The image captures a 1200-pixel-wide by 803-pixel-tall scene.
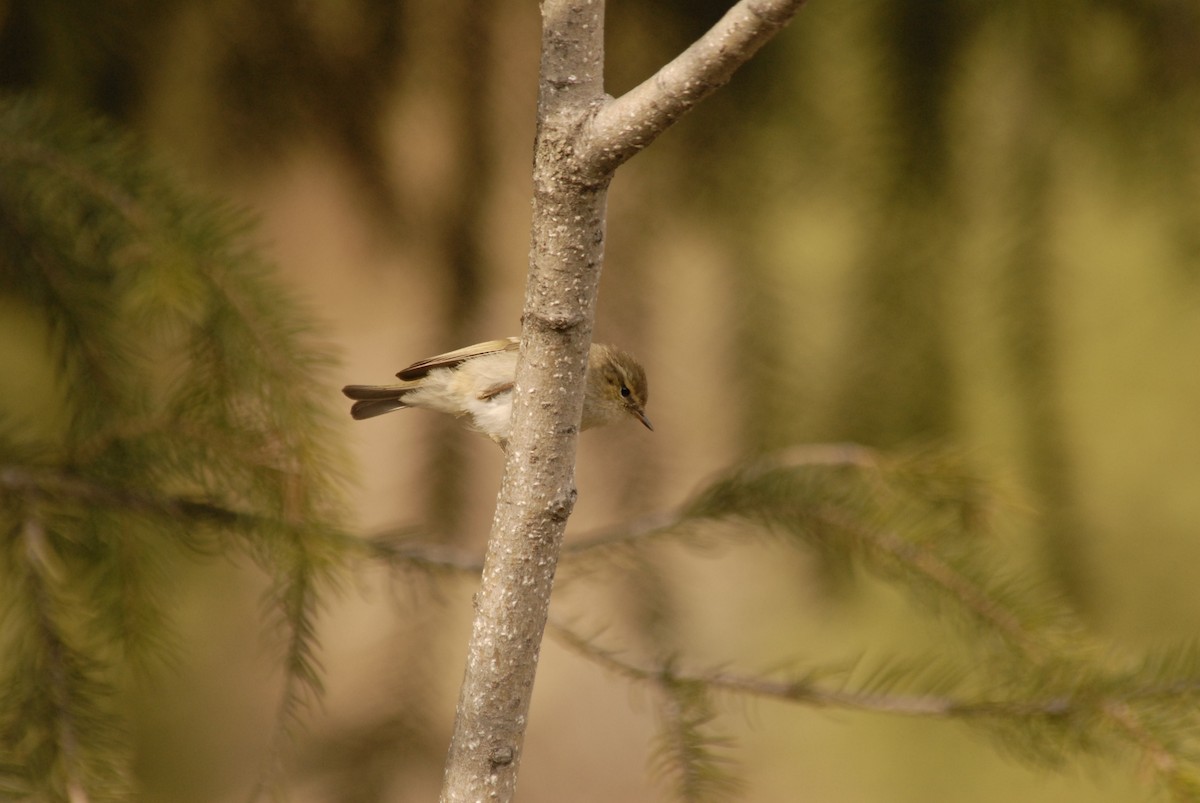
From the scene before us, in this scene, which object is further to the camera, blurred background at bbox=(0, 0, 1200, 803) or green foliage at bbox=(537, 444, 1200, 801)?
blurred background at bbox=(0, 0, 1200, 803)

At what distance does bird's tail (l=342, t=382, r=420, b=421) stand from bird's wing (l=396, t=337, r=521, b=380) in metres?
0.02

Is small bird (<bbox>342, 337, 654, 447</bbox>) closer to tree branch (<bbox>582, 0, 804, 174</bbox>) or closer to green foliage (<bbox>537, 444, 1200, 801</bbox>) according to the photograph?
green foliage (<bbox>537, 444, 1200, 801</bbox>)

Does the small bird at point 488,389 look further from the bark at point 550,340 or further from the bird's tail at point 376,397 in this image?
the bark at point 550,340

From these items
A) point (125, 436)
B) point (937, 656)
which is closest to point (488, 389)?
point (125, 436)

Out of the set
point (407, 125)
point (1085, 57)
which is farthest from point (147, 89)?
point (1085, 57)

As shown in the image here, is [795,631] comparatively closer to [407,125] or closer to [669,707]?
[669,707]

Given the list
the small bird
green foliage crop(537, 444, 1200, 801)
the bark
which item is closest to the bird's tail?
the small bird

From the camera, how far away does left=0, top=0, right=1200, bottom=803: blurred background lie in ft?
2.91

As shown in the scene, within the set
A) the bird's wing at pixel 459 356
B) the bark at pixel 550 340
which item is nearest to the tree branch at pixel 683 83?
the bark at pixel 550 340

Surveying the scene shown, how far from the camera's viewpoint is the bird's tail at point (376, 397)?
2.16ft

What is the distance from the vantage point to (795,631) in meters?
0.99

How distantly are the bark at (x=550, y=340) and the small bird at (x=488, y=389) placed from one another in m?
0.29

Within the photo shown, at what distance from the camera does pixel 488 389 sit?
658 millimetres

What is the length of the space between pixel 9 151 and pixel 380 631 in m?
0.57
